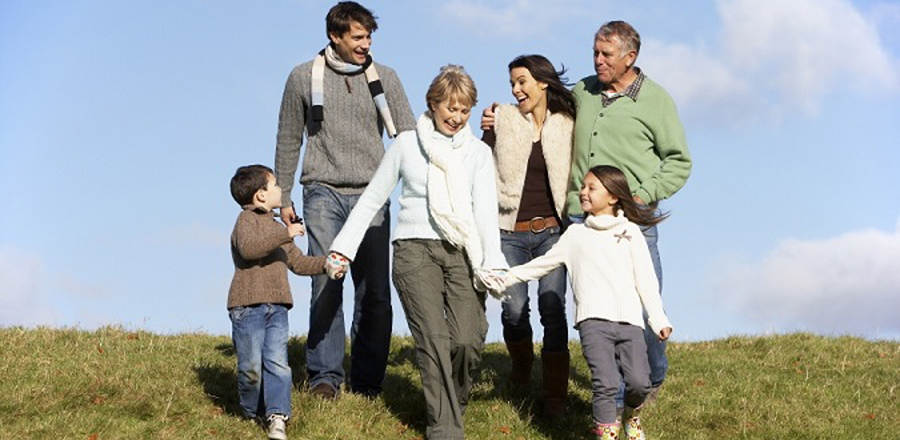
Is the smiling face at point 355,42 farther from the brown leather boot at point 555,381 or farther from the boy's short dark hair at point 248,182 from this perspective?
the brown leather boot at point 555,381

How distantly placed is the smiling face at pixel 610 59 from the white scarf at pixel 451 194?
5.15 feet

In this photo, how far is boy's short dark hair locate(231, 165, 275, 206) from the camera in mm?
9703

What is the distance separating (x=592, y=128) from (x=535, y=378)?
3.32m

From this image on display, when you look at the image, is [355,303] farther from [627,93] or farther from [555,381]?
[627,93]

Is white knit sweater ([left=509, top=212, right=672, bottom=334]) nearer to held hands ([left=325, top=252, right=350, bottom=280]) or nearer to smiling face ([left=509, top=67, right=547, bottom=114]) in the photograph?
smiling face ([left=509, top=67, right=547, bottom=114])

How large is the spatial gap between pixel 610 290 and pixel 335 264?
2272 mm

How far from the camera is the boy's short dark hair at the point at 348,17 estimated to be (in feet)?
35.6

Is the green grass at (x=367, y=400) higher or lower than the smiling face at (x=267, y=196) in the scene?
lower

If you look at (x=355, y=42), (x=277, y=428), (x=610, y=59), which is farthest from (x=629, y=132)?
(x=277, y=428)

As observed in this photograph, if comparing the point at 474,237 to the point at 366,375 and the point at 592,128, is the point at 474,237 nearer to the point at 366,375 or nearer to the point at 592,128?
the point at 592,128

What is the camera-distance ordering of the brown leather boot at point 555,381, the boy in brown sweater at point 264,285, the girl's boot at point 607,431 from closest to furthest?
the girl's boot at point 607,431 < the boy in brown sweater at point 264,285 < the brown leather boot at point 555,381

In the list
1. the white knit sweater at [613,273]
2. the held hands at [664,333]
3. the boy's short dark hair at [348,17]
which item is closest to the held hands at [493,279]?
the white knit sweater at [613,273]

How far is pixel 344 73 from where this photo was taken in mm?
11141

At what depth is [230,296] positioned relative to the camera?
32.1ft
